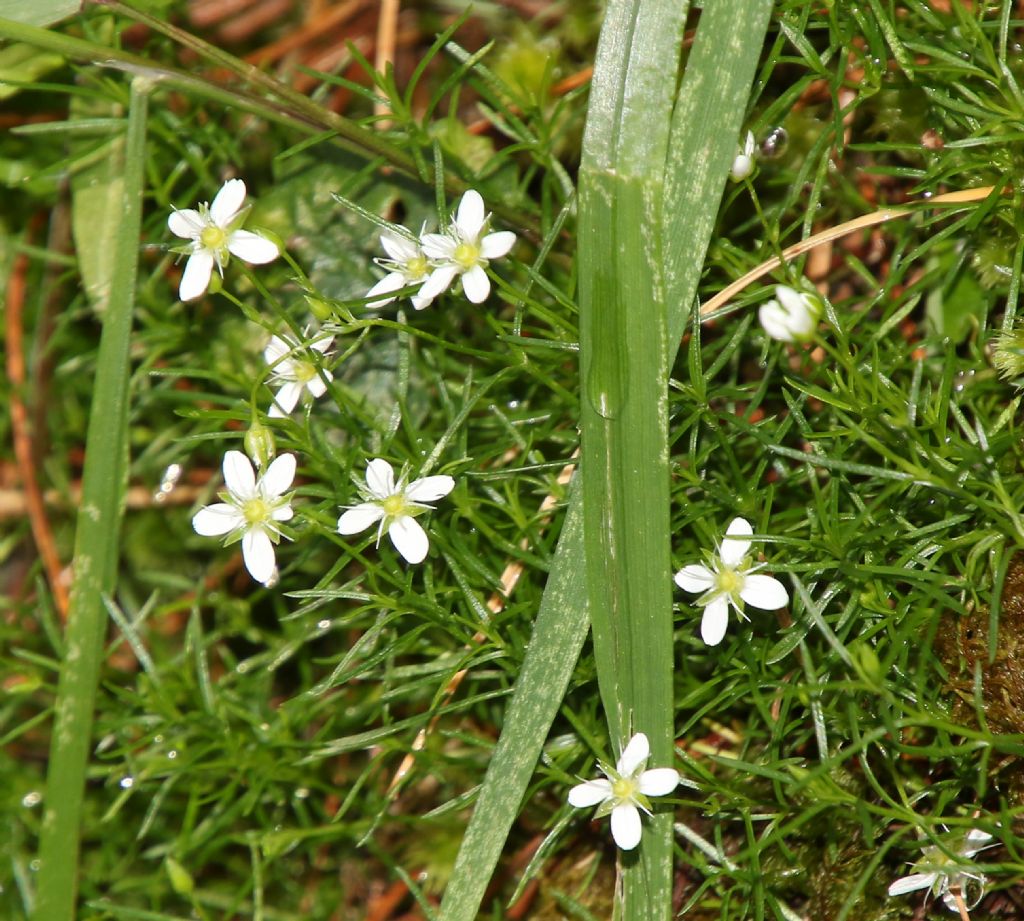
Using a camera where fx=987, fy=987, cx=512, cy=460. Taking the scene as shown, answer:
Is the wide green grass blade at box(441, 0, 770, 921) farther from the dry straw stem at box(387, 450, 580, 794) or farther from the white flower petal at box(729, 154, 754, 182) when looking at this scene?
the dry straw stem at box(387, 450, 580, 794)

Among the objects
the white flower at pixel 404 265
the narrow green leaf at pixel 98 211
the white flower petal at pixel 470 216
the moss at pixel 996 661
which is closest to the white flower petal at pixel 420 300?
the white flower at pixel 404 265

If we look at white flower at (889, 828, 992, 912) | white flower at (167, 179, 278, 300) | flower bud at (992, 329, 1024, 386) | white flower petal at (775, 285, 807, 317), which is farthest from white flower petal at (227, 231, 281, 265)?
white flower at (889, 828, 992, 912)

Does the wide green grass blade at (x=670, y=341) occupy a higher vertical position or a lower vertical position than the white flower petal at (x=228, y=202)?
lower

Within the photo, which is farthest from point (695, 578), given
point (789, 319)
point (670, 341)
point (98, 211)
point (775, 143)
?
point (98, 211)

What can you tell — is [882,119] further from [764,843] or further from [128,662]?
[128,662]

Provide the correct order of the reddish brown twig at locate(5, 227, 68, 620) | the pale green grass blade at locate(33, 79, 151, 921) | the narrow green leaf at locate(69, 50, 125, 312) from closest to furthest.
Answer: the pale green grass blade at locate(33, 79, 151, 921) < the narrow green leaf at locate(69, 50, 125, 312) < the reddish brown twig at locate(5, 227, 68, 620)

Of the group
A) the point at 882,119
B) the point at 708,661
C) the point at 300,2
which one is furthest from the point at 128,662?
the point at 882,119

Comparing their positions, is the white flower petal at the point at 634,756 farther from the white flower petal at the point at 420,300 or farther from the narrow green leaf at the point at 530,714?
the white flower petal at the point at 420,300
